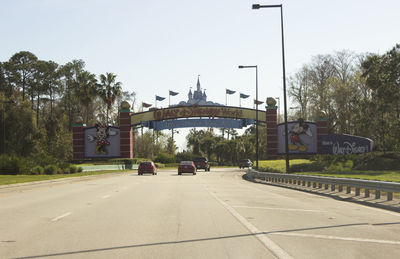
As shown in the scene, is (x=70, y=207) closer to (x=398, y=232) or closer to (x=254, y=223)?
(x=254, y=223)

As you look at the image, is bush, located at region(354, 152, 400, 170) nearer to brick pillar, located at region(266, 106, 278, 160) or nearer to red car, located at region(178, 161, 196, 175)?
red car, located at region(178, 161, 196, 175)

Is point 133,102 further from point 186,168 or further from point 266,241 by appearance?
point 266,241

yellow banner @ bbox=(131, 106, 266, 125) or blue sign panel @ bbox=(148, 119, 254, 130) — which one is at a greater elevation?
yellow banner @ bbox=(131, 106, 266, 125)

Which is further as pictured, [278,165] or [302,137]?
[302,137]

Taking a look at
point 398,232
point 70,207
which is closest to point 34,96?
point 70,207

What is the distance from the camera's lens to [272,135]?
7531 cm

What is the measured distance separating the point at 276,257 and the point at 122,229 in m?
3.84

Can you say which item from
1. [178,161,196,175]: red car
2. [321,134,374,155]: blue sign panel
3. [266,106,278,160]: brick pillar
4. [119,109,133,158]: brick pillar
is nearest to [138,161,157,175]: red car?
[178,161,196,175]: red car

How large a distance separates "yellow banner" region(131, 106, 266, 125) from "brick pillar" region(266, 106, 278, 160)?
3.25 m

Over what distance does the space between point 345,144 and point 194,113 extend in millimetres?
26027

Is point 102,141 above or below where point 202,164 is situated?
above

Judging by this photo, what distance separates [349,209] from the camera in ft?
50.1

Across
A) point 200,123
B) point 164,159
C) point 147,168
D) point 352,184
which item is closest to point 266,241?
point 352,184

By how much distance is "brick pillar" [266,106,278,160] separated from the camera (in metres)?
74.9
